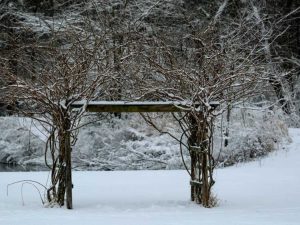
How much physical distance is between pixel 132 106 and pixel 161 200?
1.74 metres

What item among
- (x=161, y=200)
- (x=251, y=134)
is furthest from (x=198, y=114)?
(x=251, y=134)

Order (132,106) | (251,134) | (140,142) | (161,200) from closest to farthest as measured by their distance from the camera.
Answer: (132,106)
(161,200)
(251,134)
(140,142)

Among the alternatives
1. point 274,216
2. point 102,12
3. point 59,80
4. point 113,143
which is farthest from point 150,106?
point 102,12

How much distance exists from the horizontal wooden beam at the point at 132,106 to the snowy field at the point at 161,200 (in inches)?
59.5

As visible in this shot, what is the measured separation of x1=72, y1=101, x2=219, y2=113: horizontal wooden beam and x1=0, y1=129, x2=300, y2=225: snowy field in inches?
59.5

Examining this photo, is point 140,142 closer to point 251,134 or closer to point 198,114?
point 251,134

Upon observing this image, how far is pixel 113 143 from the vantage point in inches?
699

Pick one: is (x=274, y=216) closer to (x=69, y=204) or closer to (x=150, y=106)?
(x=150, y=106)

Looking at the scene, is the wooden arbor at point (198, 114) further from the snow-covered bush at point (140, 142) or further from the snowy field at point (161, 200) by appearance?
the snow-covered bush at point (140, 142)

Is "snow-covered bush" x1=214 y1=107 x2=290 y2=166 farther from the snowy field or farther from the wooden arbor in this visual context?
the wooden arbor

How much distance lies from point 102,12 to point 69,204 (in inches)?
456

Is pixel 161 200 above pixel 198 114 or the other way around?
the other way around

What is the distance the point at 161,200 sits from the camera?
8797 millimetres

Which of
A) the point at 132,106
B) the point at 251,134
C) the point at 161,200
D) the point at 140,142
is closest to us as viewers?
the point at 132,106
